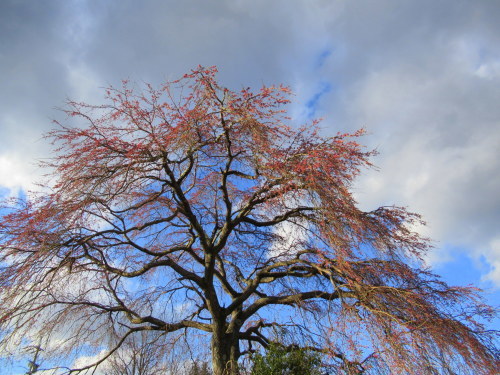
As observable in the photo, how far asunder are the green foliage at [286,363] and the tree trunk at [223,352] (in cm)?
144

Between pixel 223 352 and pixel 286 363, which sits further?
pixel 223 352

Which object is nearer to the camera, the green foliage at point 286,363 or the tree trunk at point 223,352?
the green foliage at point 286,363

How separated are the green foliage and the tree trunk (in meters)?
1.44

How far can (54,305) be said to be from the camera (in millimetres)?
6891

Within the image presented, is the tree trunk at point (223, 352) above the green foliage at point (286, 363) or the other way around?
above

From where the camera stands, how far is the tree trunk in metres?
7.29

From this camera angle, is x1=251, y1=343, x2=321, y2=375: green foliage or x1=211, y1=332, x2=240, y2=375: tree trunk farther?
x1=211, y1=332, x2=240, y2=375: tree trunk

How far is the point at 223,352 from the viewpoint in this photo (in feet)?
25.0

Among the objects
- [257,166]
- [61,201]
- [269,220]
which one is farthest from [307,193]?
[61,201]

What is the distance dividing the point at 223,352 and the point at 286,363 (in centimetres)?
233

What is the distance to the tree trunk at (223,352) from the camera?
7293mm

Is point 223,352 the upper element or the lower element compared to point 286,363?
upper

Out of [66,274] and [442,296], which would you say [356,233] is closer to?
[442,296]

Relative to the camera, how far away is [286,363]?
5738 millimetres
